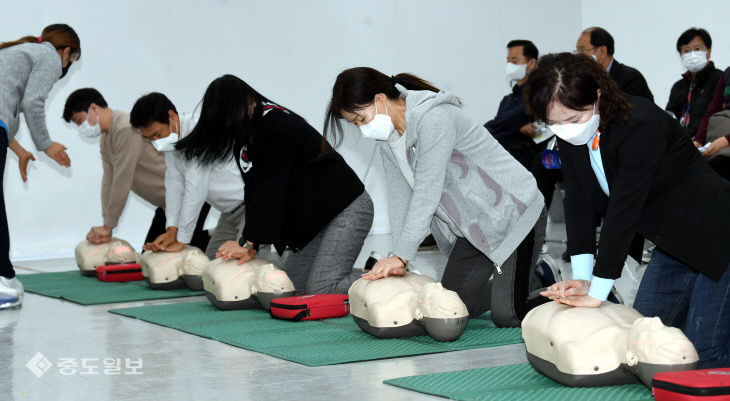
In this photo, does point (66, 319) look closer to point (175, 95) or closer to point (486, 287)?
point (486, 287)

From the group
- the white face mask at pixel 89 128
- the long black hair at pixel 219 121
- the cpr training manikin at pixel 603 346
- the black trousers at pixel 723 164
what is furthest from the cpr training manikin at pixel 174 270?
the black trousers at pixel 723 164

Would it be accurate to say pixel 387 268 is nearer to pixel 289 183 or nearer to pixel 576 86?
pixel 289 183

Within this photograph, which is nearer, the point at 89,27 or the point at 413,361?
the point at 413,361

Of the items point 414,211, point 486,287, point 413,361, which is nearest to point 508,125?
point 486,287

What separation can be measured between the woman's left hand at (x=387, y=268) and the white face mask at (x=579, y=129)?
1.01 m

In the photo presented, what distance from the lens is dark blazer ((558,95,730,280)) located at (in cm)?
219

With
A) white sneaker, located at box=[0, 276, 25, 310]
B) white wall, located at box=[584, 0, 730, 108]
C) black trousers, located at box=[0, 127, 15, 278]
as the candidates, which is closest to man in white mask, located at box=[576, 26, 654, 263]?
white wall, located at box=[584, 0, 730, 108]

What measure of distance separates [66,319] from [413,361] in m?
1.86

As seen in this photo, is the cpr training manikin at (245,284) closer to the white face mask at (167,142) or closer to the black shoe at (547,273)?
the white face mask at (167,142)

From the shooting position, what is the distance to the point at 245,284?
3.89 meters

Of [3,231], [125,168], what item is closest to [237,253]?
[3,231]

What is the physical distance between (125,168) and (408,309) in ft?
9.30

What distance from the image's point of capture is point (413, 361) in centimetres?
272

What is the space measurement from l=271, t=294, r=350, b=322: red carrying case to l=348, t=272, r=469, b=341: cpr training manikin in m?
0.40
